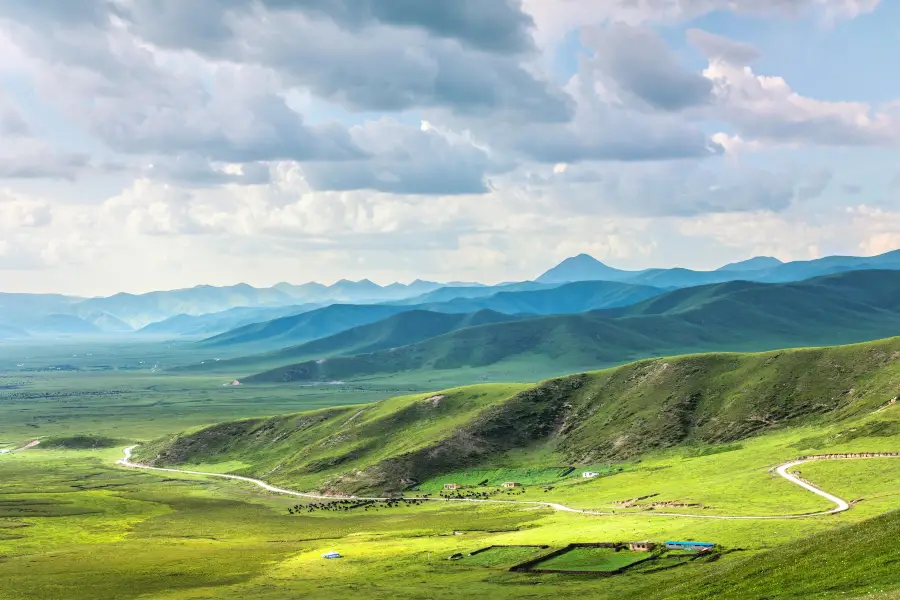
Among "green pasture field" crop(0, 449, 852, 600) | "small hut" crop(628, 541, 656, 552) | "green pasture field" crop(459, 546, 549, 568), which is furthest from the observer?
"green pasture field" crop(459, 546, 549, 568)

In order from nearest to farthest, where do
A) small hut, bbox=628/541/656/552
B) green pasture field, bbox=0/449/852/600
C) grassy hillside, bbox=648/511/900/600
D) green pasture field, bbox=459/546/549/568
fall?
grassy hillside, bbox=648/511/900/600 → green pasture field, bbox=0/449/852/600 → small hut, bbox=628/541/656/552 → green pasture field, bbox=459/546/549/568

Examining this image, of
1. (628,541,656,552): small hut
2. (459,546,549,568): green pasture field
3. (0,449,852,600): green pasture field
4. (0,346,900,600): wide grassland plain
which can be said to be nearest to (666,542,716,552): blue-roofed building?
(628,541,656,552): small hut

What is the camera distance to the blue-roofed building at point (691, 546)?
96.4m

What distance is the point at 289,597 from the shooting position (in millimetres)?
95875

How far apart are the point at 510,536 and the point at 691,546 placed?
3044 cm

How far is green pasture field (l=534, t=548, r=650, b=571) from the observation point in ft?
316

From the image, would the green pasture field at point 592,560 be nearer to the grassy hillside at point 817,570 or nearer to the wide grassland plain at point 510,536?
the wide grassland plain at point 510,536

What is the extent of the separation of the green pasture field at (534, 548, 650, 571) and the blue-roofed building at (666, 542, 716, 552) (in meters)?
3.22

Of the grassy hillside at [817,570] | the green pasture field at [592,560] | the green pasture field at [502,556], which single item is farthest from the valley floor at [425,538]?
the green pasture field at [592,560]

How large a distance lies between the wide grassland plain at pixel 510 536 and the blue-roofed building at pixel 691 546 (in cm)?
216

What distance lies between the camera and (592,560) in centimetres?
9956

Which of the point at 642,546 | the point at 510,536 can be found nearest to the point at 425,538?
the point at 510,536

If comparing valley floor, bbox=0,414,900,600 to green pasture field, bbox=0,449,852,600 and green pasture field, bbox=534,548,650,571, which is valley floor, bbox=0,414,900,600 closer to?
green pasture field, bbox=0,449,852,600

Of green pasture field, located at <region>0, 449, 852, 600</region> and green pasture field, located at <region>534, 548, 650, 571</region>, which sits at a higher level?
green pasture field, located at <region>534, 548, 650, 571</region>
